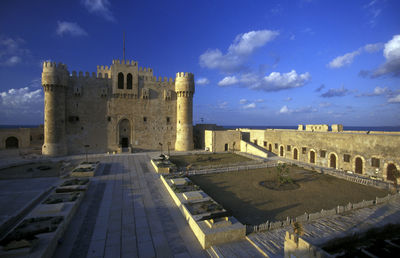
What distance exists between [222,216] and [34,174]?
59.6 ft

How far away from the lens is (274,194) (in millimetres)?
15047

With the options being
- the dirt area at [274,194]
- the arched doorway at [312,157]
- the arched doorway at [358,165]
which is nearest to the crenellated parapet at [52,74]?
the dirt area at [274,194]

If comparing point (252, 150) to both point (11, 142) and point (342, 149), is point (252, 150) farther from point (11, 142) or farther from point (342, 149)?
point (11, 142)

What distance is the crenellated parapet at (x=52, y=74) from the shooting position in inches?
1088

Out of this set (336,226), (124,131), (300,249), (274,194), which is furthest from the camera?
(124,131)

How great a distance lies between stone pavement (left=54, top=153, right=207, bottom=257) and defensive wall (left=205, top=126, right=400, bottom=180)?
19323 millimetres

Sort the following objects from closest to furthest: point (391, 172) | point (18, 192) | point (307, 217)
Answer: point (307, 217) → point (18, 192) → point (391, 172)

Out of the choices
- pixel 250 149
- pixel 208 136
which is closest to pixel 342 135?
pixel 250 149

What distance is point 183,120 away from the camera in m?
34.5

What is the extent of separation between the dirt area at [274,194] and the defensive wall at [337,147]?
158 inches

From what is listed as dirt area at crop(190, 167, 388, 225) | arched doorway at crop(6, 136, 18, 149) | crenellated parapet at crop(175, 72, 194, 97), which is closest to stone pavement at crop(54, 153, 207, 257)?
dirt area at crop(190, 167, 388, 225)

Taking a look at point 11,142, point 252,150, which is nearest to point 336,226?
point 252,150

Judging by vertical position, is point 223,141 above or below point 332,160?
above

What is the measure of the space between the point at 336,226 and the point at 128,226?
10122mm
